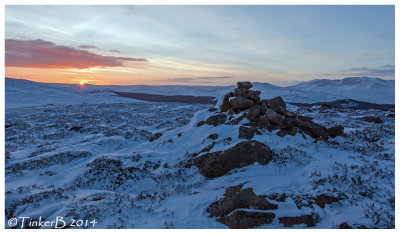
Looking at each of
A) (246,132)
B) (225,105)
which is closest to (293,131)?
(246,132)

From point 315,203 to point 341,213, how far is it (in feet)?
2.27

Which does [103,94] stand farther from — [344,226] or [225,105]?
[344,226]

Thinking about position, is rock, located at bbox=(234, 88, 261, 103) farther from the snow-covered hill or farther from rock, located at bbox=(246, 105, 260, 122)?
rock, located at bbox=(246, 105, 260, 122)

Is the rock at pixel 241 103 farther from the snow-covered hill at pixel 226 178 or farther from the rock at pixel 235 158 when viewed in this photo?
the rock at pixel 235 158

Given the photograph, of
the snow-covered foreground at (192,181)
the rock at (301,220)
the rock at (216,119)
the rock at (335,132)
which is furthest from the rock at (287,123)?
the rock at (301,220)

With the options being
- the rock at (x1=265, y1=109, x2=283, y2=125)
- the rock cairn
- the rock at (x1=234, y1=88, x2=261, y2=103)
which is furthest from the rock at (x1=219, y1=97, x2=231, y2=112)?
the rock at (x1=265, y1=109, x2=283, y2=125)

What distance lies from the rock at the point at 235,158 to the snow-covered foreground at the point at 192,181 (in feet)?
0.90

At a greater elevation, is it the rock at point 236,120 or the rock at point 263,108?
the rock at point 263,108

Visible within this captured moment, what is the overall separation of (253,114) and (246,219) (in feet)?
29.1

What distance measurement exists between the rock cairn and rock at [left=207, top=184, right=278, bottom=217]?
17.1 feet

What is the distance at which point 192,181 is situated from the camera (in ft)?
31.4

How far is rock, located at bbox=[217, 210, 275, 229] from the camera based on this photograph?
5.81m

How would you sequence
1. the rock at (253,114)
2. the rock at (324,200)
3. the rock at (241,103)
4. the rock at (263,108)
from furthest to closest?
1. the rock at (241,103)
2. the rock at (263,108)
3. the rock at (253,114)
4. the rock at (324,200)

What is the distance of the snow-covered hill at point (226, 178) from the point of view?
20.5ft
